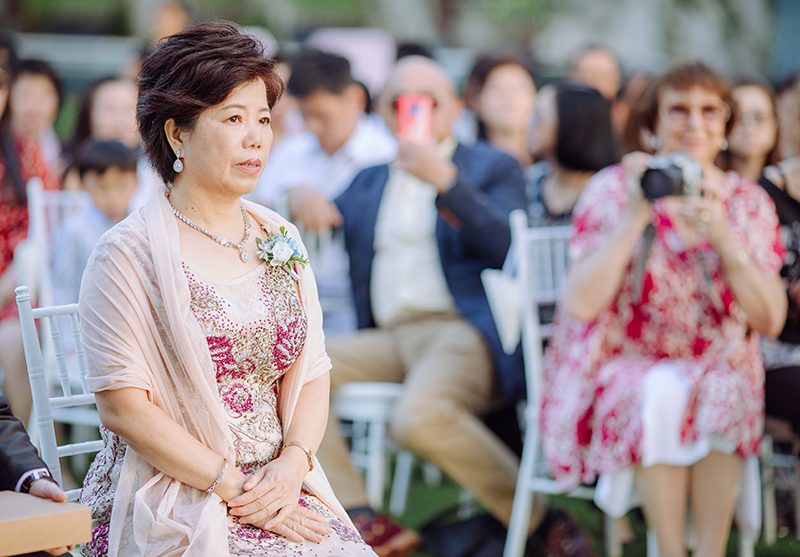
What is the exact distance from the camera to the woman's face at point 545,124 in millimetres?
3658

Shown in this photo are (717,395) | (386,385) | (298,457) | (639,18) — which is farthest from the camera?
(639,18)

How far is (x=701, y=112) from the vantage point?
2926 mm

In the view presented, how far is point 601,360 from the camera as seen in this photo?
9.67 ft

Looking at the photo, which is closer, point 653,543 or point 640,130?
point 653,543

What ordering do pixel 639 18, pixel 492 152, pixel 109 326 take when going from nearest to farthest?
pixel 109 326 → pixel 492 152 → pixel 639 18

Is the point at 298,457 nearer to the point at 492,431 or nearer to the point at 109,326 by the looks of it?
the point at 109,326

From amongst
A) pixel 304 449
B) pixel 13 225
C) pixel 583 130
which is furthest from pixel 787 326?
pixel 13 225

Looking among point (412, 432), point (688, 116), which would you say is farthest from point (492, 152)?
point (412, 432)

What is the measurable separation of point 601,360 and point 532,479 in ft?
1.59

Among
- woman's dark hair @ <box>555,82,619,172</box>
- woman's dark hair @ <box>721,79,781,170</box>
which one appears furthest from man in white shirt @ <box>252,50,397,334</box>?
woman's dark hair @ <box>721,79,781,170</box>

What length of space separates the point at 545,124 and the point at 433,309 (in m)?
0.90

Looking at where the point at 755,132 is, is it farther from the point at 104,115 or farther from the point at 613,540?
the point at 104,115

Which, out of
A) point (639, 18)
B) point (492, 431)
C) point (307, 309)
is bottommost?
point (492, 431)

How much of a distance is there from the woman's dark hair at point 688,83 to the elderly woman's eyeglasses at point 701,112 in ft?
0.11
